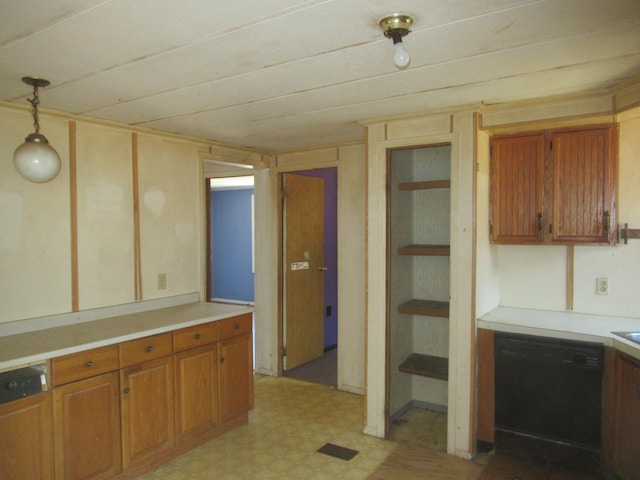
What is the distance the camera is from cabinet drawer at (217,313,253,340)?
10.5ft

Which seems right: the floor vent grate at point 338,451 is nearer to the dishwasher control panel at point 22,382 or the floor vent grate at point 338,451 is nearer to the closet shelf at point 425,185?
the dishwasher control panel at point 22,382

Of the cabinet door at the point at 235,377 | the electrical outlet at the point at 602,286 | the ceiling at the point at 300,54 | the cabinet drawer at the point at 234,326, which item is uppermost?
the ceiling at the point at 300,54

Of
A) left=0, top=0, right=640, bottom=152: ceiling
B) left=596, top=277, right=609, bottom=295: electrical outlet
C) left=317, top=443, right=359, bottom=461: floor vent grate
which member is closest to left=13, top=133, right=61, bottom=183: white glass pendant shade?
left=0, top=0, right=640, bottom=152: ceiling

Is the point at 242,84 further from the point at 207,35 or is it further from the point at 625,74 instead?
the point at 625,74

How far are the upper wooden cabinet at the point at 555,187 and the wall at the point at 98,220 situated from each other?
2.45m

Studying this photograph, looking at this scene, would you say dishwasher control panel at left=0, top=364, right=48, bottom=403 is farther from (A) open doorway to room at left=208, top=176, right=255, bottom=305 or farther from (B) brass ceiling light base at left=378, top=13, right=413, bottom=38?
(A) open doorway to room at left=208, top=176, right=255, bottom=305

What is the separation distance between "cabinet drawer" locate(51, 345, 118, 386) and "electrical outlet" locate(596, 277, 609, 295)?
3155mm

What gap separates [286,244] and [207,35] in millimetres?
2961

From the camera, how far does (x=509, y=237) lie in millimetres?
3021

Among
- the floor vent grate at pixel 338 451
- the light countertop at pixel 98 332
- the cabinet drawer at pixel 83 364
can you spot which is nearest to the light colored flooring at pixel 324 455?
the floor vent grate at pixel 338 451

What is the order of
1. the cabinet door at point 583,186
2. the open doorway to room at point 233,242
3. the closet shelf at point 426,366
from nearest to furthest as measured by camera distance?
1. the cabinet door at point 583,186
2. the closet shelf at point 426,366
3. the open doorway to room at point 233,242

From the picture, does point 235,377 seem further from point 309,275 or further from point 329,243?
point 329,243

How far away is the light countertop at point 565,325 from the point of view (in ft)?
8.26

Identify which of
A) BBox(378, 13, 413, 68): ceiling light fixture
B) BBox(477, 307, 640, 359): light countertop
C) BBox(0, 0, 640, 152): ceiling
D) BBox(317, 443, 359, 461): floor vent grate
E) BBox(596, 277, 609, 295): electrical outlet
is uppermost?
BBox(0, 0, 640, 152): ceiling
